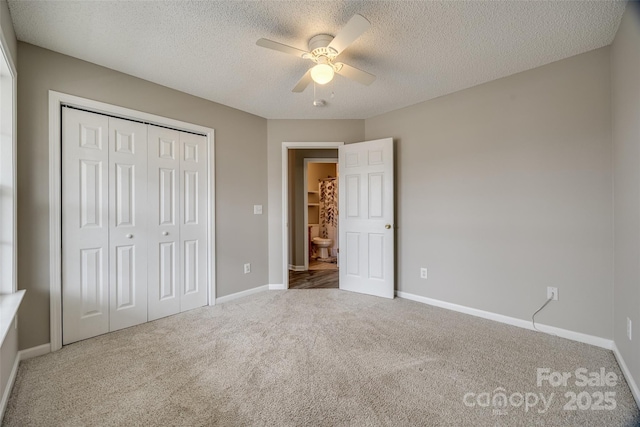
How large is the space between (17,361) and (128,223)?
119cm

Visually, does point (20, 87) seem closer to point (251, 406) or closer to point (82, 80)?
point (82, 80)

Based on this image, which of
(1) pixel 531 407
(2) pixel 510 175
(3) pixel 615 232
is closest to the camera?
(1) pixel 531 407

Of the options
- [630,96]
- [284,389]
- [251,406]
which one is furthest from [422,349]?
[630,96]

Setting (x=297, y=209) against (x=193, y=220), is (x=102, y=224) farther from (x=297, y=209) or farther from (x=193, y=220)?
(x=297, y=209)

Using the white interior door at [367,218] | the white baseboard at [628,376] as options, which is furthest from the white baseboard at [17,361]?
the white baseboard at [628,376]

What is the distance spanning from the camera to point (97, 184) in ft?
7.87

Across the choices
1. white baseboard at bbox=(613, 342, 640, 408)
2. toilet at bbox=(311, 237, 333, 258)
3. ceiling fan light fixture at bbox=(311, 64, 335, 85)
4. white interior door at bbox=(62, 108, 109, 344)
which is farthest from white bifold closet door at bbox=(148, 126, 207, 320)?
white baseboard at bbox=(613, 342, 640, 408)

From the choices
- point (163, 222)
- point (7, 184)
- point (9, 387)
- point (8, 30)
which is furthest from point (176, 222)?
point (8, 30)

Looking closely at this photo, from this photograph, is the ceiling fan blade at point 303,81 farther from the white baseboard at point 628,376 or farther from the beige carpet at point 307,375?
the white baseboard at point 628,376

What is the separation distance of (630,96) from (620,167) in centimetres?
49

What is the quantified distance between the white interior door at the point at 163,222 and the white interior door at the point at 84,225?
14.5 inches

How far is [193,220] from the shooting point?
309 centimetres

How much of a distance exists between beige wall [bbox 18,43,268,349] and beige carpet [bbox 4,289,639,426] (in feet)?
2.10

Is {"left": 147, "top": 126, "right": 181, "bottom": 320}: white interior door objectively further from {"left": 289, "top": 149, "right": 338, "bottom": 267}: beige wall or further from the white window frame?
{"left": 289, "top": 149, "right": 338, "bottom": 267}: beige wall
